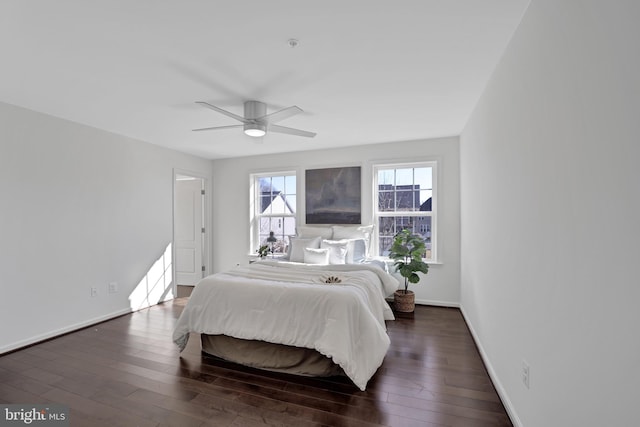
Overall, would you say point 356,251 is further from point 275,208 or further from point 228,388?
point 228,388

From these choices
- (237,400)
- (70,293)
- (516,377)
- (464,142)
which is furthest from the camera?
(464,142)

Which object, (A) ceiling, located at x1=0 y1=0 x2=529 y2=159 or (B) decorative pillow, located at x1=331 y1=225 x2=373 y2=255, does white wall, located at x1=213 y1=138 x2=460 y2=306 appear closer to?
(B) decorative pillow, located at x1=331 y1=225 x2=373 y2=255

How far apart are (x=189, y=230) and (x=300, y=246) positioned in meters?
2.66

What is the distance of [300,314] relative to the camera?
2.45 m

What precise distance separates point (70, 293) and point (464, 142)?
518cm

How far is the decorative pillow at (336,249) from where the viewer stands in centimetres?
409

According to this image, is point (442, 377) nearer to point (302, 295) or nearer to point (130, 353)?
point (302, 295)

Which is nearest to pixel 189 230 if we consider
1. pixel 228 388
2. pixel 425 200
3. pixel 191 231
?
pixel 191 231

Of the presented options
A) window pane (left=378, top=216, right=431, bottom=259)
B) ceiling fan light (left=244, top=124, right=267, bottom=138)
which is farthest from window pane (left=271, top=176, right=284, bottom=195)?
ceiling fan light (left=244, top=124, right=267, bottom=138)

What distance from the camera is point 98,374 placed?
Answer: 98.6 inches

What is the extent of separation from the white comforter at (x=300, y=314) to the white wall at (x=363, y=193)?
1.69 metres

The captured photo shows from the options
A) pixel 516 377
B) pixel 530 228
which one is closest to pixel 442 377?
pixel 516 377

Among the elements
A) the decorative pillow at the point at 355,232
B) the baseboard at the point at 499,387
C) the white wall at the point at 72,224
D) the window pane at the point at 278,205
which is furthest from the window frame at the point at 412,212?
the white wall at the point at 72,224

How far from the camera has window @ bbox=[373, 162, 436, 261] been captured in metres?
4.52
